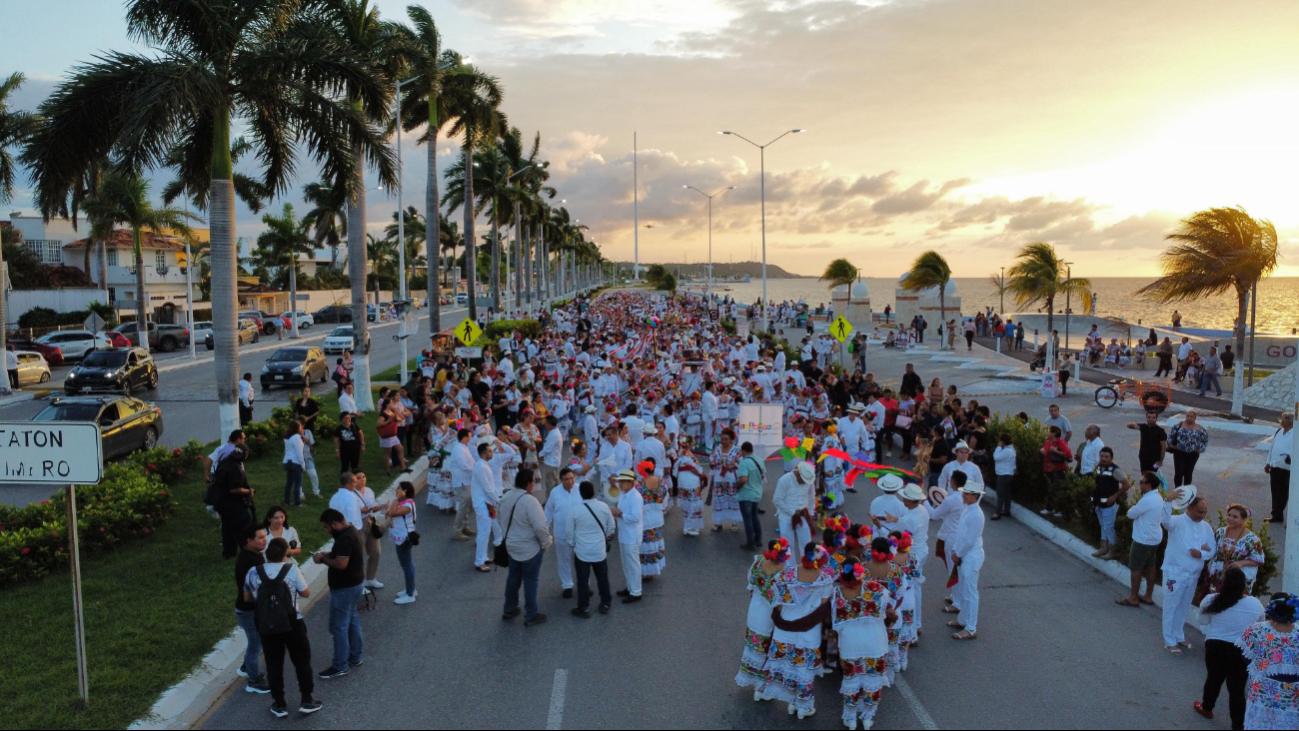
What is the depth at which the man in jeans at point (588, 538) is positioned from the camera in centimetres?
868

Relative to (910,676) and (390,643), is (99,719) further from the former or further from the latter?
(910,676)

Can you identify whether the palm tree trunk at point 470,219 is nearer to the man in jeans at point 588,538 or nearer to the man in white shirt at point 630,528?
the man in white shirt at point 630,528

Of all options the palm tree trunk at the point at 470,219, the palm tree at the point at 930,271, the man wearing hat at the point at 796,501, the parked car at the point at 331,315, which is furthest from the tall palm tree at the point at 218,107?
the parked car at the point at 331,315

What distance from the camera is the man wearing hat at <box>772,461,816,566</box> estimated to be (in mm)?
9695

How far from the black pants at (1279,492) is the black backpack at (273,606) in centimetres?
1321

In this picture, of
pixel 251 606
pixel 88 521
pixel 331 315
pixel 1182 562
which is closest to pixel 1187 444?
pixel 1182 562

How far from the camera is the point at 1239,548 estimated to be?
752 centimetres

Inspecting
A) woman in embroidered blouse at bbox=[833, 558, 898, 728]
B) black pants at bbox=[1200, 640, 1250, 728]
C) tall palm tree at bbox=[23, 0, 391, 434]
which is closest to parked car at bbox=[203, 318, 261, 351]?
tall palm tree at bbox=[23, 0, 391, 434]

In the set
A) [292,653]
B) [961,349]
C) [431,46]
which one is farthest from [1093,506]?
[961,349]

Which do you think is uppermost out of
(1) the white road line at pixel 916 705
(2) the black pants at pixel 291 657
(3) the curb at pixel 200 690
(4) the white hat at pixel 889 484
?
(4) the white hat at pixel 889 484

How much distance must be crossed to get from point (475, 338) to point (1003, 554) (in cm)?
1391

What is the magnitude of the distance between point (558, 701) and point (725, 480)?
17.7 feet

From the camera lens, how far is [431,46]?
2855 centimetres

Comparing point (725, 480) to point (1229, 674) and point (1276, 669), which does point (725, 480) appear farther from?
point (1276, 669)
